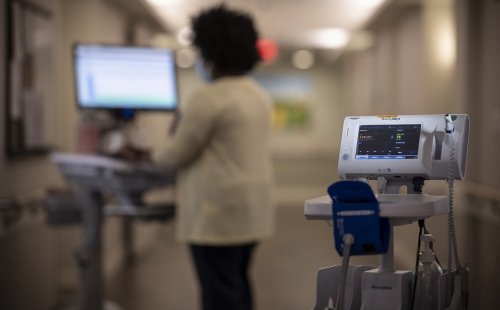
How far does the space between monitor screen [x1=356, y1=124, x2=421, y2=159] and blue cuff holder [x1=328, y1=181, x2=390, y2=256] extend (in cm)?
12

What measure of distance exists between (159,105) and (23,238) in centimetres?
102

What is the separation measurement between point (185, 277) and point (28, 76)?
2.29m

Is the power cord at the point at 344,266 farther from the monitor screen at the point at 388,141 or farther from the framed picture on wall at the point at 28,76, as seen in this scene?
the framed picture on wall at the point at 28,76

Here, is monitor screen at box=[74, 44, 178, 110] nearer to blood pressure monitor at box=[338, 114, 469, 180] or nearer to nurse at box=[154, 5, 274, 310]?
nurse at box=[154, 5, 274, 310]

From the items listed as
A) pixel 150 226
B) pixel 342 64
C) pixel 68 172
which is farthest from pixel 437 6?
pixel 342 64

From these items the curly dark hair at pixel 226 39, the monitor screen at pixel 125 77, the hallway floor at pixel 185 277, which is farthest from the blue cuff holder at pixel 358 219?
the monitor screen at pixel 125 77

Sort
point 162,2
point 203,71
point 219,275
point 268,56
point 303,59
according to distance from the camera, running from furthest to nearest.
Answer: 1. point 303,59
2. point 268,56
3. point 162,2
4. point 203,71
5. point 219,275

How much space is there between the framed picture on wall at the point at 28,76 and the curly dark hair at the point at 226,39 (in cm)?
124

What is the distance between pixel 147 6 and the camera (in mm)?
6297

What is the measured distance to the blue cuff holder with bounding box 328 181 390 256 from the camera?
4.44 ft

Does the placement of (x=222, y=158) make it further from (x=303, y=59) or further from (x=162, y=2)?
(x=303, y=59)

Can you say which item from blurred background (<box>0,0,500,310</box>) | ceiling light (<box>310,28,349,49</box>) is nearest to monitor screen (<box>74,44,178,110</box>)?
blurred background (<box>0,0,500,310</box>)

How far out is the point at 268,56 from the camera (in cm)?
966

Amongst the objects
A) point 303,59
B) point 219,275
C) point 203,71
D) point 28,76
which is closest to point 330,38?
point 303,59
